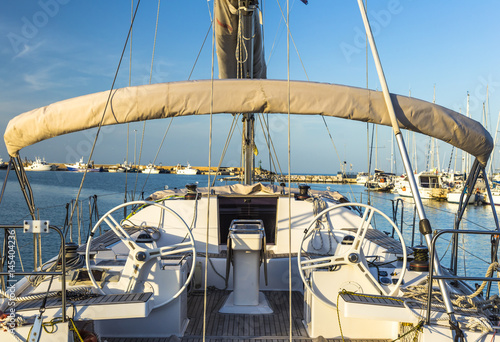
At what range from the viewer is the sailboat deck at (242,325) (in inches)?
172

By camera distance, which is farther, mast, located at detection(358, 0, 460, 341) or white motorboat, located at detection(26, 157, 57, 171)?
white motorboat, located at detection(26, 157, 57, 171)

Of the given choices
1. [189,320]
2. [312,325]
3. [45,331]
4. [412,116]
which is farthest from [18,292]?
[412,116]

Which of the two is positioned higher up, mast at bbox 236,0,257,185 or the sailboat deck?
mast at bbox 236,0,257,185

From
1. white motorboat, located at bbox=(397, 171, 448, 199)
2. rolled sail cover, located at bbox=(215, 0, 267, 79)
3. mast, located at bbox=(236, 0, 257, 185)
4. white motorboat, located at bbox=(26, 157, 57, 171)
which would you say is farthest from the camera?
white motorboat, located at bbox=(26, 157, 57, 171)

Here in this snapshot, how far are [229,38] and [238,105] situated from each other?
3.68 meters

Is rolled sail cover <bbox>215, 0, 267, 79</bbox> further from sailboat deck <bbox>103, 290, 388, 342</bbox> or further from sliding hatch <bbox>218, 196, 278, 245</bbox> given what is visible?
sailboat deck <bbox>103, 290, 388, 342</bbox>

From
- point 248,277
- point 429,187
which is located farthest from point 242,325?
point 429,187

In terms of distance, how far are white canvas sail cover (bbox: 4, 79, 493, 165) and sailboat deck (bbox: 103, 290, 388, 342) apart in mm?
2277

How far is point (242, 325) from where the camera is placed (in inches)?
187

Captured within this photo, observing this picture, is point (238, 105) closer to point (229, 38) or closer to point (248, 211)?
point (248, 211)

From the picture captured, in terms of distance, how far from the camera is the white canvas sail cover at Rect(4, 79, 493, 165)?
4.18 metres

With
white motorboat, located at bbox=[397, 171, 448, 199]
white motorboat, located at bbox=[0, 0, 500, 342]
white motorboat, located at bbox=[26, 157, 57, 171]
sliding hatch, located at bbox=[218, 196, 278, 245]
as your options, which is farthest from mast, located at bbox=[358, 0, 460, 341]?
white motorboat, located at bbox=[26, 157, 57, 171]

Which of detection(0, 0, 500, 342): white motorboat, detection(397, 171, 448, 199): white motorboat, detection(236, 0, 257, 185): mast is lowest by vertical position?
detection(397, 171, 448, 199): white motorboat

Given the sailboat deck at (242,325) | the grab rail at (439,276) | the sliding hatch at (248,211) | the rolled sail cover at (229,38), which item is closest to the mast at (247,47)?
the rolled sail cover at (229,38)
